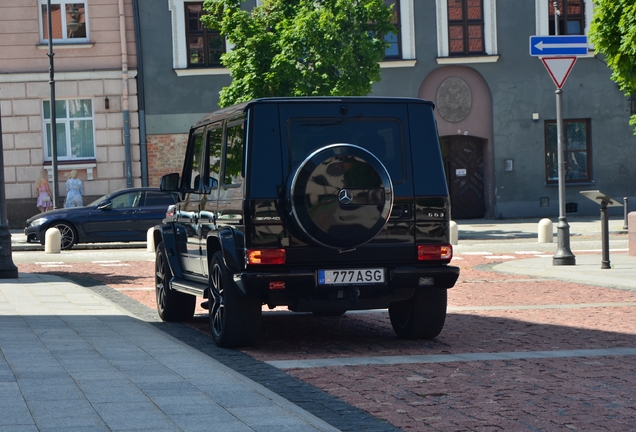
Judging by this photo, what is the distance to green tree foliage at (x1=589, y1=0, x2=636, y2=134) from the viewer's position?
1773 cm

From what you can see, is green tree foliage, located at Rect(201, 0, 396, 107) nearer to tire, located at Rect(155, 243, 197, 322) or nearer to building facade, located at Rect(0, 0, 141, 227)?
building facade, located at Rect(0, 0, 141, 227)

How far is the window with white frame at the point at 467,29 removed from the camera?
33.0 meters

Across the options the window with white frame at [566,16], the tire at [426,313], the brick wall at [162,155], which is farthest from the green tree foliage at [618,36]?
the brick wall at [162,155]

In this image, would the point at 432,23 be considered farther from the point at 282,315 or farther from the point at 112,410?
the point at 112,410

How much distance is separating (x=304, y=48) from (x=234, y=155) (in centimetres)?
1759

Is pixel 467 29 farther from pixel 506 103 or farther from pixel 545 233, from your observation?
pixel 545 233

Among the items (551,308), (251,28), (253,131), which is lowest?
(551,308)

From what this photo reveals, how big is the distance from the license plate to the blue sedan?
15752 mm

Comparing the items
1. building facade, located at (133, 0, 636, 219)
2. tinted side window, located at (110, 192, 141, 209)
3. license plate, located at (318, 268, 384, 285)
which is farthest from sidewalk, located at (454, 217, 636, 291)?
tinted side window, located at (110, 192, 141, 209)

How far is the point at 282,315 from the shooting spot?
450 inches

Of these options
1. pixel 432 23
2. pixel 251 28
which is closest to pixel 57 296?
pixel 251 28

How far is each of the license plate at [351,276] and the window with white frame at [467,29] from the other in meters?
25.3

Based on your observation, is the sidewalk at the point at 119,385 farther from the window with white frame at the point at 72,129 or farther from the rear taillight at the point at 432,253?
the window with white frame at the point at 72,129

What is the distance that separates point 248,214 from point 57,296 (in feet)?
17.2
